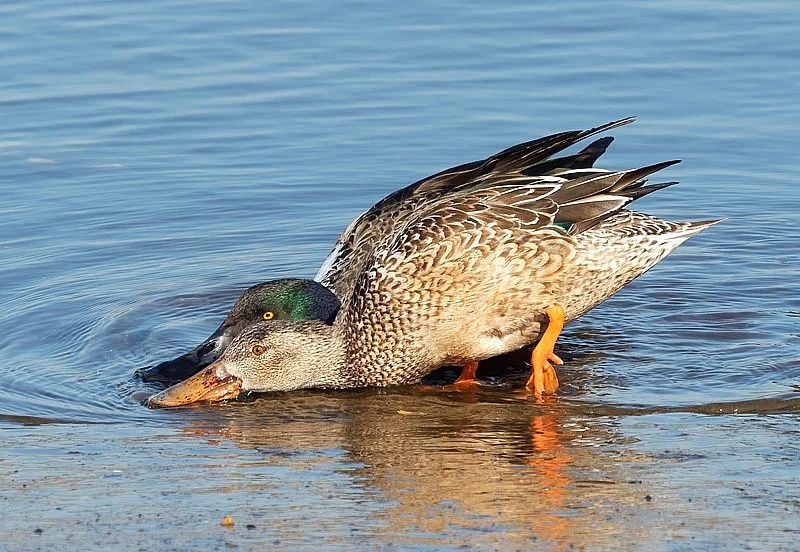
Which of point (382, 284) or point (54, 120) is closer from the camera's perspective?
point (382, 284)

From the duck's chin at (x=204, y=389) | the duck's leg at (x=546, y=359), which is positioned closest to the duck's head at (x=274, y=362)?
the duck's chin at (x=204, y=389)

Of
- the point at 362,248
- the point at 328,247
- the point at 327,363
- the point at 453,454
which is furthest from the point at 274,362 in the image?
the point at 328,247

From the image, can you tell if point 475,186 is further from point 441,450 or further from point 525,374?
point 441,450

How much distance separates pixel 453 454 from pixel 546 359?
1385 millimetres

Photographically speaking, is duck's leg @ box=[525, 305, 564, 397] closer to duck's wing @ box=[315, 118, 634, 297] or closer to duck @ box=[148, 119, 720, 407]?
duck @ box=[148, 119, 720, 407]

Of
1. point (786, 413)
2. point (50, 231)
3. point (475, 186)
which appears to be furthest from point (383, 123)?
point (786, 413)

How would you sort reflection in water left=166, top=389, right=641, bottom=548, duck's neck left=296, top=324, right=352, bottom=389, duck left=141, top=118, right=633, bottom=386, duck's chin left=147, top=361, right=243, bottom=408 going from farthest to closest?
duck left=141, top=118, right=633, bottom=386, duck's neck left=296, top=324, right=352, bottom=389, duck's chin left=147, top=361, right=243, bottom=408, reflection in water left=166, top=389, right=641, bottom=548

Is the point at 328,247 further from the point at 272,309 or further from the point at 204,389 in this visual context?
the point at 204,389

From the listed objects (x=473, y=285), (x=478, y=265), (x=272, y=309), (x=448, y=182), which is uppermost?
(x=448, y=182)

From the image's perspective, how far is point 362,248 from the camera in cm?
811

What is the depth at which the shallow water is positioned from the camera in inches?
208

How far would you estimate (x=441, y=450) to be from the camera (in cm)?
627

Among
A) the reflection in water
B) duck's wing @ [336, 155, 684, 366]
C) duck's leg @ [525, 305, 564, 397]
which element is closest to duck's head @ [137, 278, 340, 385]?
duck's wing @ [336, 155, 684, 366]

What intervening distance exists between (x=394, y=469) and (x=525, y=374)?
2.13 m
